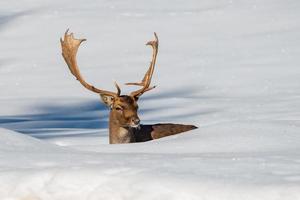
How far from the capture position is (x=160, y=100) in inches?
705

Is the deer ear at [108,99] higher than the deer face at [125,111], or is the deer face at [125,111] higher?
the deer ear at [108,99]

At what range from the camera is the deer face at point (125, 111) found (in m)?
10.4

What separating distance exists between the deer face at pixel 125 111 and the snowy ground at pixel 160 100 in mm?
799

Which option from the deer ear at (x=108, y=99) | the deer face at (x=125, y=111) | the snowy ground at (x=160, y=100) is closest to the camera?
the snowy ground at (x=160, y=100)

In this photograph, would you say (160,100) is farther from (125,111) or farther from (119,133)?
(125,111)

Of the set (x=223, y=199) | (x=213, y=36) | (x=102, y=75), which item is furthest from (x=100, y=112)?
(x=223, y=199)

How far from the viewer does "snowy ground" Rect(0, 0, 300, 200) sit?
5406 millimetres

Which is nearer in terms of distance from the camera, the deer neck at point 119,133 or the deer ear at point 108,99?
the deer neck at point 119,133

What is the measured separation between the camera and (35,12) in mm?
28797

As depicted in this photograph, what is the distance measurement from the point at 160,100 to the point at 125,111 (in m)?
7.49

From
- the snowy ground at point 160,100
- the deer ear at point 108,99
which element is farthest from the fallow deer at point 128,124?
the snowy ground at point 160,100

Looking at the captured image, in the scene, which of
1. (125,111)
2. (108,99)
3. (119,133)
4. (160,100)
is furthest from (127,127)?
(160,100)

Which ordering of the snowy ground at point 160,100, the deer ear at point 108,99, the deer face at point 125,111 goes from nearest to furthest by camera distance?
the snowy ground at point 160,100
the deer face at point 125,111
the deer ear at point 108,99

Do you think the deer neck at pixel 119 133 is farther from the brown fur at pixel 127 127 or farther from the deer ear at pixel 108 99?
the deer ear at pixel 108 99
